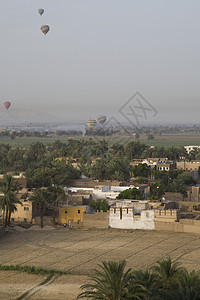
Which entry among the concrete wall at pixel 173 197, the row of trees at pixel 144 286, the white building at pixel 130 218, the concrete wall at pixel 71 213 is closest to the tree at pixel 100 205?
the concrete wall at pixel 71 213

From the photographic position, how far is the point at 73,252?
113 ft

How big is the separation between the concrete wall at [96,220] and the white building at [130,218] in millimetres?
378

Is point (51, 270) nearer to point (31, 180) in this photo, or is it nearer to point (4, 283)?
point (4, 283)

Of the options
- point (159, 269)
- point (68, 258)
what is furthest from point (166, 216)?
point (159, 269)

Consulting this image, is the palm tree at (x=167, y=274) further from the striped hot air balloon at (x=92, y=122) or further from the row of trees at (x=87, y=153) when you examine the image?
the striped hot air balloon at (x=92, y=122)

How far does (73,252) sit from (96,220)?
24.2 ft

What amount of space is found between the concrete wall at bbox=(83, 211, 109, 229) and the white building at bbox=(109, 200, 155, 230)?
0.38 metres

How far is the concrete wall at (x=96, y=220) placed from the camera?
4134 centimetres

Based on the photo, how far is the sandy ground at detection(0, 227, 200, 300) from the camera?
2772cm

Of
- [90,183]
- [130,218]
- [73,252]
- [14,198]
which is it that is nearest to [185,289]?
[73,252]

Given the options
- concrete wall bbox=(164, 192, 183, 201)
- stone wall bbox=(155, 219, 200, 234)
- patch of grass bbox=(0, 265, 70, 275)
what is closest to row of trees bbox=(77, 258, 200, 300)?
patch of grass bbox=(0, 265, 70, 275)

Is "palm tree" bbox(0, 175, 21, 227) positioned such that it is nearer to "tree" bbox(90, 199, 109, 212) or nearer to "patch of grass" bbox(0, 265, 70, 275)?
"tree" bbox(90, 199, 109, 212)

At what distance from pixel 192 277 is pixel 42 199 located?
76.7ft

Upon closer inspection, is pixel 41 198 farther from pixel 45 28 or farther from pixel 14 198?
pixel 45 28
